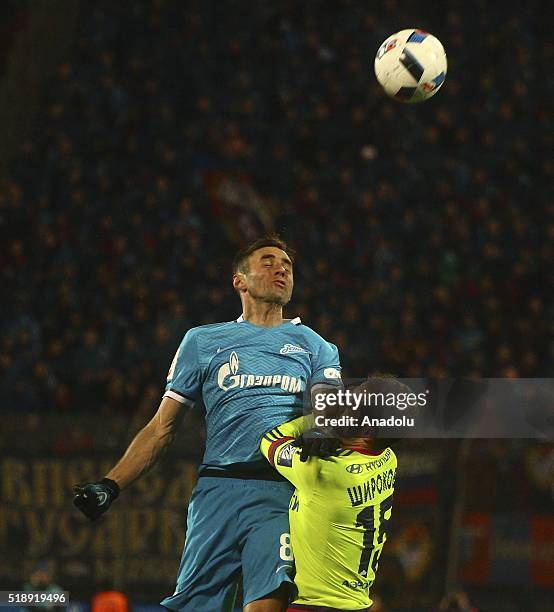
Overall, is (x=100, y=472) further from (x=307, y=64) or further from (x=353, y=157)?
(x=307, y=64)

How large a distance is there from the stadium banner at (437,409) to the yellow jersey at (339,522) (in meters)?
0.15

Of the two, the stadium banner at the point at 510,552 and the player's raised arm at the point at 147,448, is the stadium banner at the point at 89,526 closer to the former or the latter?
the stadium banner at the point at 510,552

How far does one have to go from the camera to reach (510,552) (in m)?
9.48

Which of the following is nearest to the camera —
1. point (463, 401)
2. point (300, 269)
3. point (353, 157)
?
point (463, 401)

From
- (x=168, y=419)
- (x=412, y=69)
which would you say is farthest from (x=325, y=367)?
(x=412, y=69)

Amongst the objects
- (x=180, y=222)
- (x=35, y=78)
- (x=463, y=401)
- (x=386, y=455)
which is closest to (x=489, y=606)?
(x=463, y=401)

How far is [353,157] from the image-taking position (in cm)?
1588

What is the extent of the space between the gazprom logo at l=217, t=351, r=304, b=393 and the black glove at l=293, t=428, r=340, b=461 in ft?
1.78

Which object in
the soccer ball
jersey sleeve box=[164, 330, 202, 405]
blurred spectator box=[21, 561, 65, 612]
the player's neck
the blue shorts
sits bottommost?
blurred spectator box=[21, 561, 65, 612]

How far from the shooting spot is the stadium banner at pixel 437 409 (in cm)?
483

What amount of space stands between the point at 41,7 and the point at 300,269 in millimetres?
7825

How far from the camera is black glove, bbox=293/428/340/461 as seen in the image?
15.2ft

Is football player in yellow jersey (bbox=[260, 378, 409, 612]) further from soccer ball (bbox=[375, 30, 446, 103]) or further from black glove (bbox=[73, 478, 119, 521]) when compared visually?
soccer ball (bbox=[375, 30, 446, 103])

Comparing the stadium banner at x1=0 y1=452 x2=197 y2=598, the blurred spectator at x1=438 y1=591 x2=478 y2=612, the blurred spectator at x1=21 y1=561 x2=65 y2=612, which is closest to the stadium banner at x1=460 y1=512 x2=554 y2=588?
the blurred spectator at x1=438 y1=591 x2=478 y2=612
